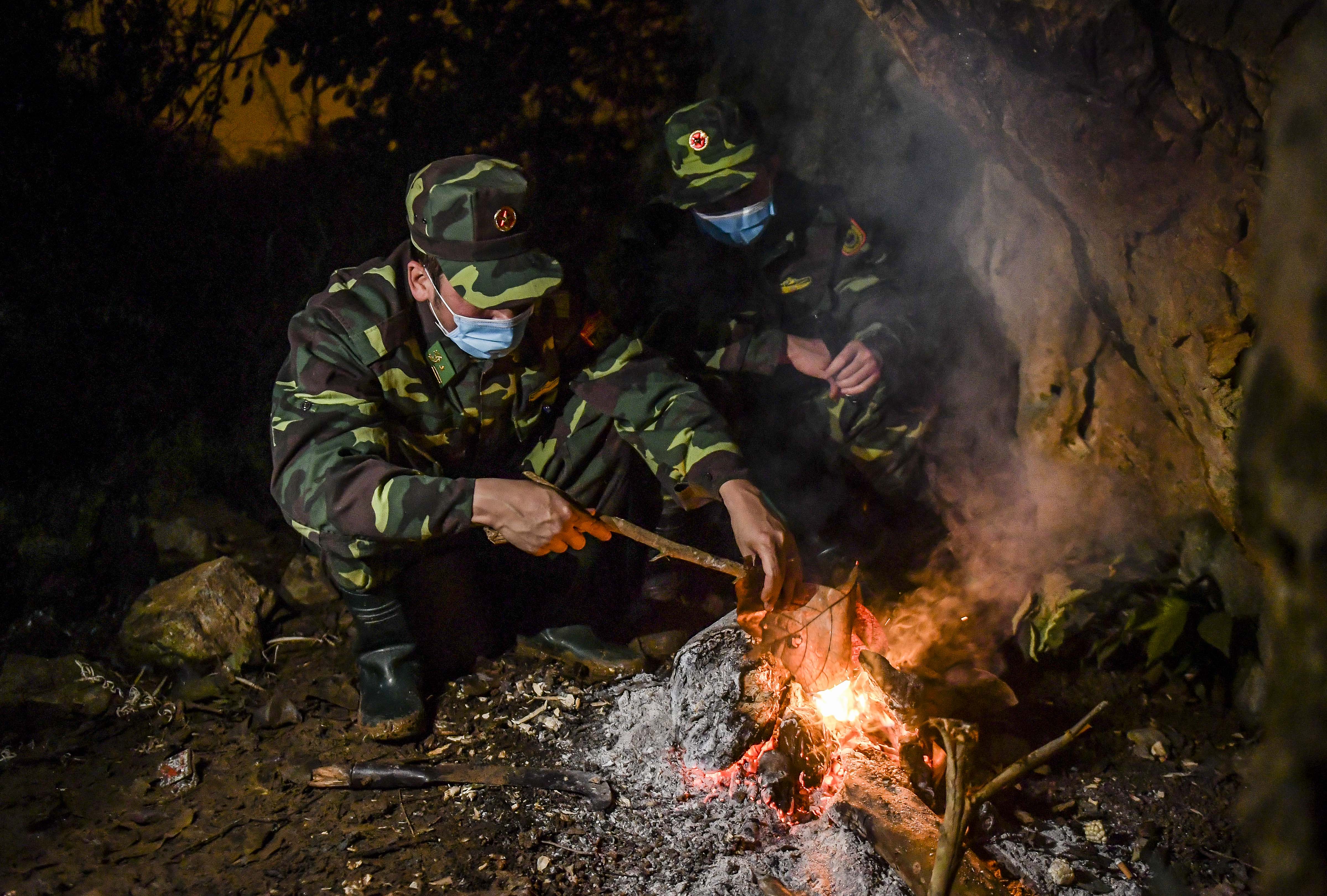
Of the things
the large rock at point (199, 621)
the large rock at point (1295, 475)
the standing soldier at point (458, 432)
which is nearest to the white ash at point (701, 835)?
the standing soldier at point (458, 432)

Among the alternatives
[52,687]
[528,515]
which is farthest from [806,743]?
[52,687]

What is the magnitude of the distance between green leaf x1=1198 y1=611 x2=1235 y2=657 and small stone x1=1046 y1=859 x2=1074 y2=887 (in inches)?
44.6

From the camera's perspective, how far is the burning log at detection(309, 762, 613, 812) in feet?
9.39

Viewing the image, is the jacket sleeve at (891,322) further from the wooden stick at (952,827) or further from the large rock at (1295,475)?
the large rock at (1295,475)

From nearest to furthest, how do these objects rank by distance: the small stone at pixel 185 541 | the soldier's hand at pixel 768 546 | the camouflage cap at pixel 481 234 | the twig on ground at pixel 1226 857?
the twig on ground at pixel 1226 857
the soldier's hand at pixel 768 546
the camouflage cap at pixel 481 234
the small stone at pixel 185 541

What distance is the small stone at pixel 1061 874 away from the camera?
2361mm

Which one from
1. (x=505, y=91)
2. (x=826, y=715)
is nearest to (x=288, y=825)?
(x=826, y=715)

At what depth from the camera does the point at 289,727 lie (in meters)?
3.45

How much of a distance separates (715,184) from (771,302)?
0.68 meters

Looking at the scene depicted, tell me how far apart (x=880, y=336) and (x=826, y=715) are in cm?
188

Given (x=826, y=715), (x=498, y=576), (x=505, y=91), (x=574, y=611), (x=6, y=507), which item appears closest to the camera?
(x=826, y=715)

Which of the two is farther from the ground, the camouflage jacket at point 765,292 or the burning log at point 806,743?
the camouflage jacket at point 765,292

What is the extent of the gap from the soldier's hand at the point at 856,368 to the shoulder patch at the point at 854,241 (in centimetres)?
64

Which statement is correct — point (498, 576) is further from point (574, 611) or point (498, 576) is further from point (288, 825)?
point (288, 825)
